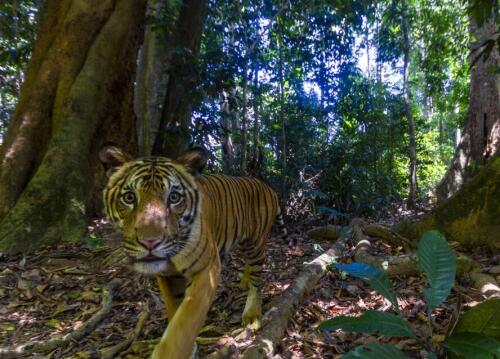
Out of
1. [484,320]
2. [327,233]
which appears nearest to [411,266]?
[484,320]

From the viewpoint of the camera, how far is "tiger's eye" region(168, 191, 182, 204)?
2.52 meters

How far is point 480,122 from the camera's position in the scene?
8.35 meters

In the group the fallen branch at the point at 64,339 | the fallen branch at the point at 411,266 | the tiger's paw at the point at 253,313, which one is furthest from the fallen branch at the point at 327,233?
the fallen branch at the point at 64,339

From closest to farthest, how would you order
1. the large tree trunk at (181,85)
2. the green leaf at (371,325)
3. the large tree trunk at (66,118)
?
the green leaf at (371,325) → the large tree trunk at (66,118) → the large tree trunk at (181,85)

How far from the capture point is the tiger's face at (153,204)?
229 centimetres

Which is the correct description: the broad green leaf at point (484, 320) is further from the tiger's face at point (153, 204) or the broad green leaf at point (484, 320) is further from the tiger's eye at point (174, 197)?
the tiger's eye at point (174, 197)

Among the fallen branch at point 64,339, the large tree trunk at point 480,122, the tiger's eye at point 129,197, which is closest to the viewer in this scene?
the tiger's eye at point 129,197

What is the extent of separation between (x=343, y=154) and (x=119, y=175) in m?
7.56

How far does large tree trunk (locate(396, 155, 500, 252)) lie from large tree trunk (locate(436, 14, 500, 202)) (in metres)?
3.91

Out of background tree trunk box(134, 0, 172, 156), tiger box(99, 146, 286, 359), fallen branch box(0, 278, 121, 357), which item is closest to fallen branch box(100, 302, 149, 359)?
fallen branch box(0, 278, 121, 357)

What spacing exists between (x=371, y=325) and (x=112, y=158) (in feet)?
6.29

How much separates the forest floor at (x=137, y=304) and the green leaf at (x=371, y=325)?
88 cm

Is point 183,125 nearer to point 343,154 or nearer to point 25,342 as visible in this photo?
point 343,154

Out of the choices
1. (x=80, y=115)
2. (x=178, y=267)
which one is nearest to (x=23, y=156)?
(x=80, y=115)
